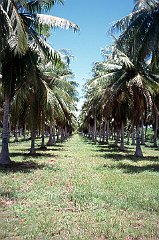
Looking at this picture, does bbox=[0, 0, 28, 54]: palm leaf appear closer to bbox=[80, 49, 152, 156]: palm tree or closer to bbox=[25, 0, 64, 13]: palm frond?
bbox=[25, 0, 64, 13]: palm frond

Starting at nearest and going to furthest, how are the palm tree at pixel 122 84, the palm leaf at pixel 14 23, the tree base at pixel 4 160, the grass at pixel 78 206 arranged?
the grass at pixel 78 206, the palm leaf at pixel 14 23, the tree base at pixel 4 160, the palm tree at pixel 122 84

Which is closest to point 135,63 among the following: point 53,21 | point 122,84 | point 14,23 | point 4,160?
point 122,84

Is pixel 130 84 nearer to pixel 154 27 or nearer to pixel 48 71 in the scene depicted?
pixel 154 27

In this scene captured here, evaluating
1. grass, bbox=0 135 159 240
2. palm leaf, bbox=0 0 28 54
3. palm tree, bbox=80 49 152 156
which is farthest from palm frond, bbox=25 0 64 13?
grass, bbox=0 135 159 240

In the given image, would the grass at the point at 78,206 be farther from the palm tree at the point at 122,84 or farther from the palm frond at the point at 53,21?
the palm tree at the point at 122,84

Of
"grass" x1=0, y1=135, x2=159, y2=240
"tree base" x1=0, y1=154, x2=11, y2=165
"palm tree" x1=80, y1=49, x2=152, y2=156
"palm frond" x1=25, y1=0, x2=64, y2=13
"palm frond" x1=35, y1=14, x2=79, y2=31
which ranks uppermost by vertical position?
"palm frond" x1=25, y1=0, x2=64, y2=13

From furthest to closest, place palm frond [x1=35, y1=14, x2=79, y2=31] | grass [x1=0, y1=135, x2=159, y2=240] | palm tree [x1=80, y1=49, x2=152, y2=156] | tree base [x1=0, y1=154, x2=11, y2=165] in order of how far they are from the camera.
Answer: palm tree [x1=80, y1=49, x2=152, y2=156] < tree base [x1=0, y1=154, x2=11, y2=165] < palm frond [x1=35, y1=14, x2=79, y2=31] < grass [x1=0, y1=135, x2=159, y2=240]

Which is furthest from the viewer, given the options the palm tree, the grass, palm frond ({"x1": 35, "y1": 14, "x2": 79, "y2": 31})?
the palm tree

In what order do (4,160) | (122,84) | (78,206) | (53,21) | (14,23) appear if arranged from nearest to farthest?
(78,206), (14,23), (53,21), (4,160), (122,84)

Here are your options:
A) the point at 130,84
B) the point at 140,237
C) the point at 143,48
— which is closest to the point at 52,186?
the point at 140,237

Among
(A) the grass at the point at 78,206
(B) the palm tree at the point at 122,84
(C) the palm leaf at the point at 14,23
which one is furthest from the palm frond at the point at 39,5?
(A) the grass at the point at 78,206

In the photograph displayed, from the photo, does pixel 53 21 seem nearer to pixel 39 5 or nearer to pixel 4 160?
pixel 39 5

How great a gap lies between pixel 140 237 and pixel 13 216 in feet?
9.67

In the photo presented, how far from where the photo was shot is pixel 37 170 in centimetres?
1593
